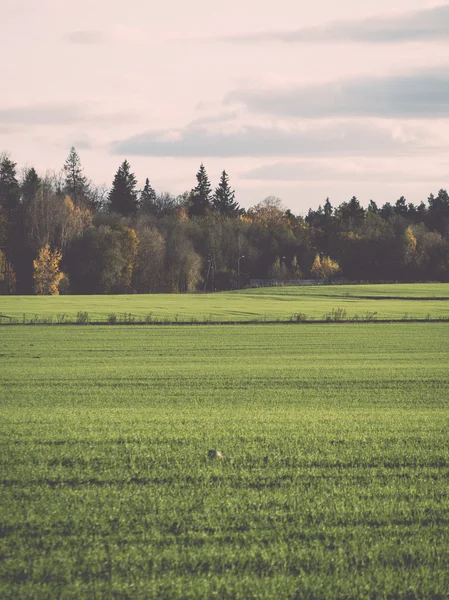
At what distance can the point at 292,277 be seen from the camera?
139875 millimetres

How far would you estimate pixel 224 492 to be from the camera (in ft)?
28.8

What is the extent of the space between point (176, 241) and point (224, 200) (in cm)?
3860

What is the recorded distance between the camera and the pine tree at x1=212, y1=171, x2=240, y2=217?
161125 millimetres

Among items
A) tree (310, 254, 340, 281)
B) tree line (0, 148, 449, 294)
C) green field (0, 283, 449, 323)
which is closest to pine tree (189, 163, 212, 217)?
tree line (0, 148, 449, 294)

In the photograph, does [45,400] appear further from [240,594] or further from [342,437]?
[240,594]

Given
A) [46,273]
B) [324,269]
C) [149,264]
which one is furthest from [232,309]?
[324,269]

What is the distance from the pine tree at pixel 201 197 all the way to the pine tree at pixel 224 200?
1.65 m

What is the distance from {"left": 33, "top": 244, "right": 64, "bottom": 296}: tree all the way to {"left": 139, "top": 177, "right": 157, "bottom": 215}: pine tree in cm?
4643

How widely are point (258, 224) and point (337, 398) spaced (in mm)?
126842

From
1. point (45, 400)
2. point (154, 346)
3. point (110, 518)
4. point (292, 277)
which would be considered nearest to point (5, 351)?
point (154, 346)

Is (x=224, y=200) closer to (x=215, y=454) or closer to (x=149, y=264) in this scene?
(x=149, y=264)

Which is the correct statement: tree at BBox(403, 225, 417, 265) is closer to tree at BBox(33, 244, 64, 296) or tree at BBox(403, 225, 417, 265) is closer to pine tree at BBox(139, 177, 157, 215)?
pine tree at BBox(139, 177, 157, 215)

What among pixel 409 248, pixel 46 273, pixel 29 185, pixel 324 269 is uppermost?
pixel 29 185

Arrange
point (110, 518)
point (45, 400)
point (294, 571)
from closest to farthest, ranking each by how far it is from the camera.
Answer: point (294, 571) → point (110, 518) → point (45, 400)
